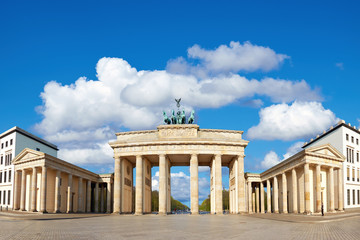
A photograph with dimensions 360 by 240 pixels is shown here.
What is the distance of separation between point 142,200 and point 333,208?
3204 centimetres

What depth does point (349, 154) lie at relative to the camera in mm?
73250

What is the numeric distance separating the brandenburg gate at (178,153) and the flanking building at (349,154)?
58.1ft

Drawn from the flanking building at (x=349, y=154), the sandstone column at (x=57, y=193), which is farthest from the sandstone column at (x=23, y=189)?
the flanking building at (x=349, y=154)

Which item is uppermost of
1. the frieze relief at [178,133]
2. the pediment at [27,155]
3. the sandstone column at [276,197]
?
the frieze relief at [178,133]

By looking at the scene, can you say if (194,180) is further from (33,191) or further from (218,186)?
(33,191)

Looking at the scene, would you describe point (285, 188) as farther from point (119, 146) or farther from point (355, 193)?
point (119, 146)

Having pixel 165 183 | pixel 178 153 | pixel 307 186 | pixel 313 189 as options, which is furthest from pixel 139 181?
pixel 307 186

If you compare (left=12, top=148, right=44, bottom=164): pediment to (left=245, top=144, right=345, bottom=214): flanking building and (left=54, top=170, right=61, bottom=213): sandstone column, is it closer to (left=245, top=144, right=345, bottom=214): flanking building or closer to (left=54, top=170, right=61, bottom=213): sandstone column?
(left=54, top=170, right=61, bottom=213): sandstone column

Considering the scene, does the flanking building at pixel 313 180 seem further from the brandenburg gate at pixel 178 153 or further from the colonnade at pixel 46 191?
the colonnade at pixel 46 191

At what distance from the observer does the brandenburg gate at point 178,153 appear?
6931 cm

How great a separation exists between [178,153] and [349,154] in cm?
3155

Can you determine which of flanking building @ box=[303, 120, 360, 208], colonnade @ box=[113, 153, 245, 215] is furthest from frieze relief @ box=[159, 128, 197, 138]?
flanking building @ box=[303, 120, 360, 208]

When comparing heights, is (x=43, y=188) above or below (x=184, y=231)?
above

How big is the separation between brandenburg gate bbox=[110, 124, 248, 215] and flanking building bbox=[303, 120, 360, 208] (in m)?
17.7
